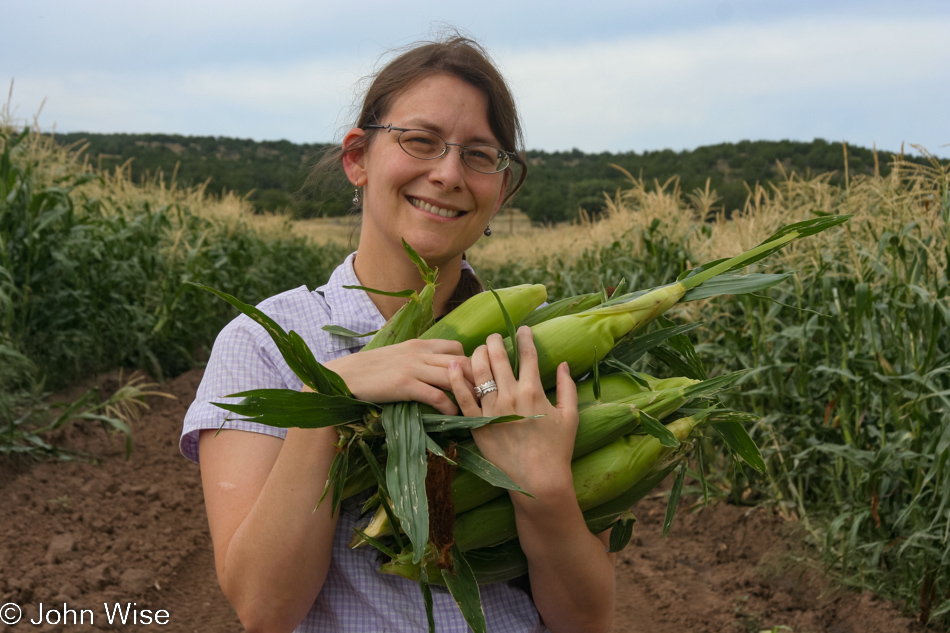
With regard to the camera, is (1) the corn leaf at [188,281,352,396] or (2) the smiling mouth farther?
(2) the smiling mouth

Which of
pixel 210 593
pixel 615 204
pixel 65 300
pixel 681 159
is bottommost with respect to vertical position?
pixel 210 593

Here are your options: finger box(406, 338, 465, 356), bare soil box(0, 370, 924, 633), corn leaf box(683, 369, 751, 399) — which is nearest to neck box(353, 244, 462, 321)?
finger box(406, 338, 465, 356)

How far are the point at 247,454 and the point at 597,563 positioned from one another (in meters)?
0.76

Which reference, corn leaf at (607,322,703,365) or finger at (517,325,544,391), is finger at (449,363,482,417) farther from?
corn leaf at (607,322,703,365)

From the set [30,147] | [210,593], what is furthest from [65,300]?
[210,593]

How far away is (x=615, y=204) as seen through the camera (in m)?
9.16

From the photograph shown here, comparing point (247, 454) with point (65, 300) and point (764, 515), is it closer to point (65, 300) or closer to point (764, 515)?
point (764, 515)

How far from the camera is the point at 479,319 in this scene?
131 centimetres

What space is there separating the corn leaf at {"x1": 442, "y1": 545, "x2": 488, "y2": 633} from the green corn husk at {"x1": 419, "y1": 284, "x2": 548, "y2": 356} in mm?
387

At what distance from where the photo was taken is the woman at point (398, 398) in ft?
3.88

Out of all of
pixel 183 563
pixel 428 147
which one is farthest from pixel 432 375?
pixel 183 563

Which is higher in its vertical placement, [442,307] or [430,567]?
[442,307]

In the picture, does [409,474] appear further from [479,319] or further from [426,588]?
[479,319]

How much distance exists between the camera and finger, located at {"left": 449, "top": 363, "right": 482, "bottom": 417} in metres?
1.16
